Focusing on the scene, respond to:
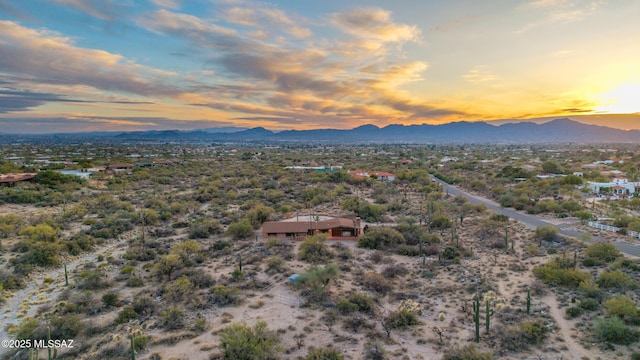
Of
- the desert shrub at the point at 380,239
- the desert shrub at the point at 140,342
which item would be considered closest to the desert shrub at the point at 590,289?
the desert shrub at the point at 380,239

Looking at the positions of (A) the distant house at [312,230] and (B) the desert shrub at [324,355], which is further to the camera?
(A) the distant house at [312,230]

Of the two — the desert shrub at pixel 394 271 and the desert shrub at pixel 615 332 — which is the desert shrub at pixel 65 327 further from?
the desert shrub at pixel 615 332

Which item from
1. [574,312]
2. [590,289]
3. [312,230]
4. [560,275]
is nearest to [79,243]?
[312,230]

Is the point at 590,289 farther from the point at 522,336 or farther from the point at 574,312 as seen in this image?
the point at 522,336

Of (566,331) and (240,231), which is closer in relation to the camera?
(566,331)

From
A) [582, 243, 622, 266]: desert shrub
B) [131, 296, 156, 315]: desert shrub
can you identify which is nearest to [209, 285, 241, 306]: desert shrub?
[131, 296, 156, 315]: desert shrub

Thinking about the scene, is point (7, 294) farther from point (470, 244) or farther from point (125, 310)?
point (470, 244)

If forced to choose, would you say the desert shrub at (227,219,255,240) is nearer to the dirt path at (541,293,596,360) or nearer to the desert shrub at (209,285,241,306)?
the desert shrub at (209,285,241,306)
